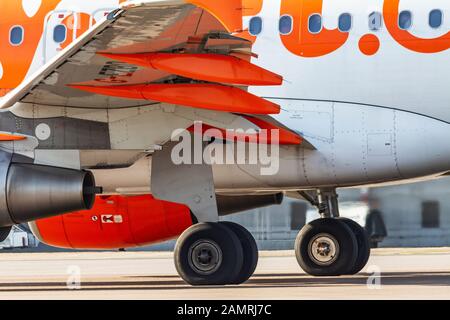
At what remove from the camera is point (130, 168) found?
18609mm

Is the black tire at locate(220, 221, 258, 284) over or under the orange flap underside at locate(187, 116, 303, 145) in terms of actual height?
under

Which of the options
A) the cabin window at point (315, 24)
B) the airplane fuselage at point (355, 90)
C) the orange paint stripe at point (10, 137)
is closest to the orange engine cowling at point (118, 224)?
the airplane fuselage at point (355, 90)

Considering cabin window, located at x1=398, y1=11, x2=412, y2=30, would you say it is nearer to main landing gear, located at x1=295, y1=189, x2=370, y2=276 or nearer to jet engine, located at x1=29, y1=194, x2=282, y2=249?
main landing gear, located at x1=295, y1=189, x2=370, y2=276

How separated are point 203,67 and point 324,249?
5.84 m

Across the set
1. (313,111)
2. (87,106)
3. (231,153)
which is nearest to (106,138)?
(87,106)

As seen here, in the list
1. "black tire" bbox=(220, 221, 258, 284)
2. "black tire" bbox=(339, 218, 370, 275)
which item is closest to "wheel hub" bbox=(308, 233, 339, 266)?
"black tire" bbox=(339, 218, 370, 275)

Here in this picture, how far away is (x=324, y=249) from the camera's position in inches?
817

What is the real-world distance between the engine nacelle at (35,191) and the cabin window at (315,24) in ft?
14.4

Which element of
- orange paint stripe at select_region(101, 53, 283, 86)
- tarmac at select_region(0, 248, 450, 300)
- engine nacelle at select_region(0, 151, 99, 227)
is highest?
orange paint stripe at select_region(101, 53, 283, 86)

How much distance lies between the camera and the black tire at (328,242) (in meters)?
20.5

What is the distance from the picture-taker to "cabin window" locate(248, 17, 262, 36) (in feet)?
61.9

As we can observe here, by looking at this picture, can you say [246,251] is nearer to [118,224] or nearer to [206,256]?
[206,256]

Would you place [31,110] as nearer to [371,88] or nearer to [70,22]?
[70,22]

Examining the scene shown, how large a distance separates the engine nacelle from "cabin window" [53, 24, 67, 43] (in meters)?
2.83
